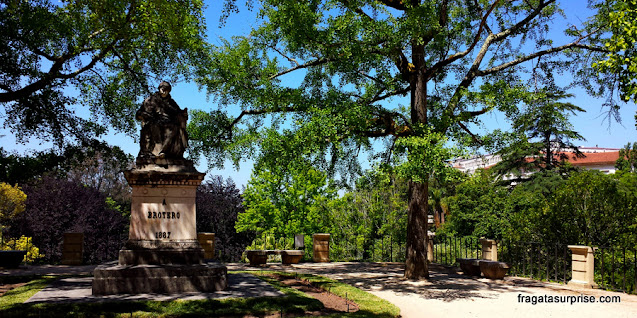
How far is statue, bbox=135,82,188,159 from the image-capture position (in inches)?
465

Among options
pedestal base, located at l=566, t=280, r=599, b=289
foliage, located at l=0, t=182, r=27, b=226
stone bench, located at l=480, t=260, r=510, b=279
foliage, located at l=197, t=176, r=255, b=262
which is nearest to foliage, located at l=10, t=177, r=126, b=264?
foliage, located at l=0, t=182, r=27, b=226

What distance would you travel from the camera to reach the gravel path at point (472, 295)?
33.8 feet

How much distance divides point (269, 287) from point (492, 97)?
8.53 m

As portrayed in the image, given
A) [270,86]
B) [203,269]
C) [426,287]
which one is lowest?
[426,287]

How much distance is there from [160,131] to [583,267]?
12786 mm

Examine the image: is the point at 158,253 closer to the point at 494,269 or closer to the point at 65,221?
the point at 494,269

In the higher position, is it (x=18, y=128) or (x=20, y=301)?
(x=18, y=128)

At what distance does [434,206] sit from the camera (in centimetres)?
4581

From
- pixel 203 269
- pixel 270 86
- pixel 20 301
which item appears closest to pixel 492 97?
pixel 270 86

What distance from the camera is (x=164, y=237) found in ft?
37.1

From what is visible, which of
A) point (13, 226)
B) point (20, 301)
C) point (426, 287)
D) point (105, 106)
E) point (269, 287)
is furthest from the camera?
point (13, 226)

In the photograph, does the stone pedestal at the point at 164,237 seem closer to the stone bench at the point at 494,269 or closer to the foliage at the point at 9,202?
the stone bench at the point at 494,269

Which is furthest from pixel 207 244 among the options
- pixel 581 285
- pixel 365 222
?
pixel 365 222

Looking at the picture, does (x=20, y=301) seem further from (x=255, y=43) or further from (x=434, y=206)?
(x=434, y=206)
